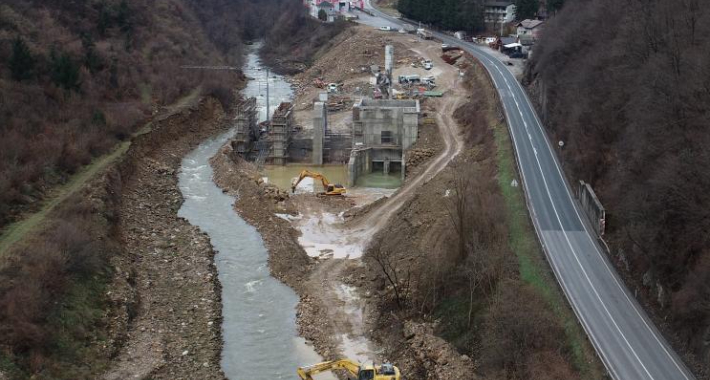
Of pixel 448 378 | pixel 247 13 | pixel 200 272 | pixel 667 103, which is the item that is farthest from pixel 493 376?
pixel 247 13

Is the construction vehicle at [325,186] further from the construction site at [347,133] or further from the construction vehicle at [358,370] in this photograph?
the construction vehicle at [358,370]

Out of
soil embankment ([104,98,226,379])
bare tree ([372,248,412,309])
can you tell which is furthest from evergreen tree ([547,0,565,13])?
bare tree ([372,248,412,309])

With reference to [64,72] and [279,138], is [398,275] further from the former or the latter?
[64,72]

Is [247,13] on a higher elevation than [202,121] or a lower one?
higher

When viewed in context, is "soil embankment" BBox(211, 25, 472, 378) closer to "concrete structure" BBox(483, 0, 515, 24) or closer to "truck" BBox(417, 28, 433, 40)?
"truck" BBox(417, 28, 433, 40)

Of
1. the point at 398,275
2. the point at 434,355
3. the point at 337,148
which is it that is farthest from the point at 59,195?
the point at 337,148

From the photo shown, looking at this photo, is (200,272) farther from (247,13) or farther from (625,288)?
(247,13)

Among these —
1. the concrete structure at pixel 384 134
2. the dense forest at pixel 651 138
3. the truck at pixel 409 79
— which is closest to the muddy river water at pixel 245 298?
the concrete structure at pixel 384 134
